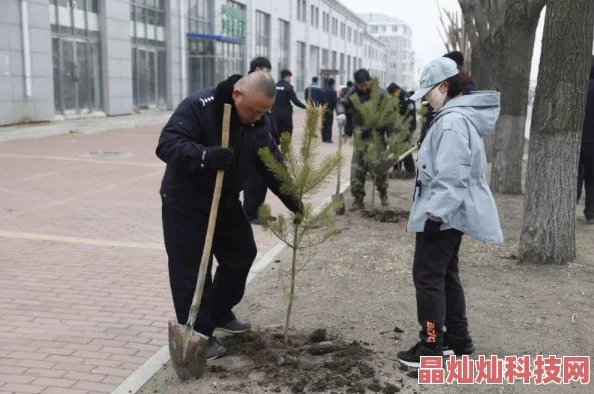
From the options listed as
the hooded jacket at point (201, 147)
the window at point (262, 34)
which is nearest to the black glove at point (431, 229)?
the hooded jacket at point (201, 147)

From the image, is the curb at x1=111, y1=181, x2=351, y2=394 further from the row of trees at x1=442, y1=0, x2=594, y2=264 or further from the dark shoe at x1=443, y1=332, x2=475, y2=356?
the row of trees at x1=442, y1=0, x2=594, y2=264

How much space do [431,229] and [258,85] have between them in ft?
3.92

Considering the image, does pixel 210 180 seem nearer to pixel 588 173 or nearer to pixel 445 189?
pixel 445 189

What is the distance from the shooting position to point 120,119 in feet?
72.5

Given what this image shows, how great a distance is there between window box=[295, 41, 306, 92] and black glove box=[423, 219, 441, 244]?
43846 mm

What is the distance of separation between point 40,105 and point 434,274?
57.8 ft

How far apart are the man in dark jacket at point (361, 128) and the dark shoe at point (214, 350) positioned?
4583mm

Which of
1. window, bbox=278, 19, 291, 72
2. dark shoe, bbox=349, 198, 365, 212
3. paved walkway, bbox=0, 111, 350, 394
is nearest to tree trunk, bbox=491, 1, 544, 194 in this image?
dark shoe, bbox=349, 198, 365, 212

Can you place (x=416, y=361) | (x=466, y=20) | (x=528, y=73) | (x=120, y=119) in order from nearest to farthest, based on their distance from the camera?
(x=416, y=361) → (x=528, y=73) → (x=466, y=20) → (x=120, y=119)

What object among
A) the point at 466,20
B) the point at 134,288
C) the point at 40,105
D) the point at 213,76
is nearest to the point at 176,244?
the point at 134,288

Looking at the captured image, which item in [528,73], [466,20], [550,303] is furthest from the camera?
[466,20]

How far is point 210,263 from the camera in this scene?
12.5 ft

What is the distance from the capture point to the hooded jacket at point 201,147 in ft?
11.0

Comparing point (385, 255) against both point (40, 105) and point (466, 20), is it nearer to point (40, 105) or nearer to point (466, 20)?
point (466, 20)
